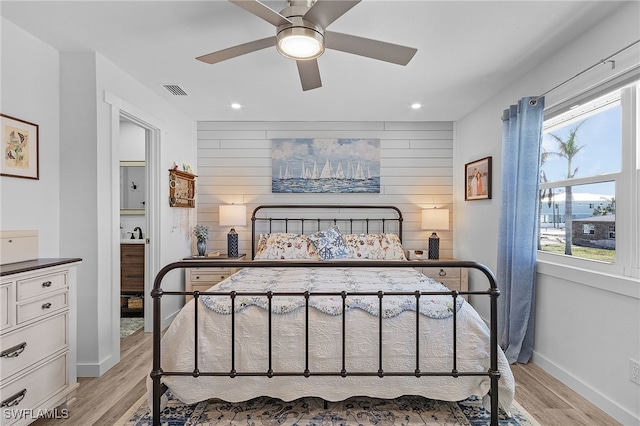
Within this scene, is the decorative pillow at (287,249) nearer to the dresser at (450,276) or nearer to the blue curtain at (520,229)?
the dresser at (450,276)

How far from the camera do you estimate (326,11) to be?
175cm

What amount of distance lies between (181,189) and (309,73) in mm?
2418

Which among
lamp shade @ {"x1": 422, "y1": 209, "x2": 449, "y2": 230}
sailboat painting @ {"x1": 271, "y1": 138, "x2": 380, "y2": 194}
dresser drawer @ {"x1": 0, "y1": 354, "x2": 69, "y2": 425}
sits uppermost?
sailboat painting @ {"x1": 271, "y1": 138, "x2": 380, "y2": 194}

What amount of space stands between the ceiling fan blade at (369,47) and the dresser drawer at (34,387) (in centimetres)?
253

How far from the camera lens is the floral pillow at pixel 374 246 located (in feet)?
13.2

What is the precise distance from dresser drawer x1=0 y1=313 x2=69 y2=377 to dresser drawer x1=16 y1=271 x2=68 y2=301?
0.57ft

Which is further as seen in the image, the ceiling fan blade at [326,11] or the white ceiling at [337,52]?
the white ceiling at [337,52]

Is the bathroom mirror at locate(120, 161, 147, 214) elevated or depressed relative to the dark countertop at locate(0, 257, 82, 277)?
elevated

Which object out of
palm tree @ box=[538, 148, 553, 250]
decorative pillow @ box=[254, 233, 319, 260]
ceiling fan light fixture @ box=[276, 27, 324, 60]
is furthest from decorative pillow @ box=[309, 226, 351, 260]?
ceiling fan light fixture @ box=[276, 27, 324, 60]

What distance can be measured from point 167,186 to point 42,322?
207 cm

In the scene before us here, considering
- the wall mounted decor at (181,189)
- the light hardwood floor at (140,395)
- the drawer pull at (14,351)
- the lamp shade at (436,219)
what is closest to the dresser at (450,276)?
the lamp shade at (436,219)

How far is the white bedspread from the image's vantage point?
2045 millimetres

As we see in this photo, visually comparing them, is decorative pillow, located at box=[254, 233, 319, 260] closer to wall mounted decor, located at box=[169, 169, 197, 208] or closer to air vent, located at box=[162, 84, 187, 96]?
wall mounted decor, located at box=[169, 169, 197, 208]

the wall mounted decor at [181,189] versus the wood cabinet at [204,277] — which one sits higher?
the wall mounted decor at [181,189]
